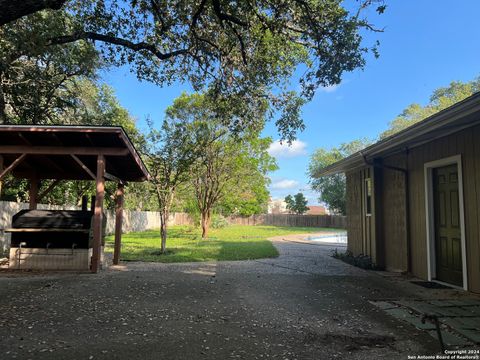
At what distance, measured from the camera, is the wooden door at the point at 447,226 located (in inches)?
264

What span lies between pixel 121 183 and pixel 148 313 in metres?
6.16

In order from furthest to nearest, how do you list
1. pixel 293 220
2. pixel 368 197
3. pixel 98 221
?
pixel 293 220 < pixel 368 197 < pixel 98 221

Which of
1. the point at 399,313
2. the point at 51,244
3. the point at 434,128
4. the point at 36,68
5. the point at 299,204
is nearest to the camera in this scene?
the point at 399,313

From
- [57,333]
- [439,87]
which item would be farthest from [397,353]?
[439,87]

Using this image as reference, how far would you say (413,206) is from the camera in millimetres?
8133

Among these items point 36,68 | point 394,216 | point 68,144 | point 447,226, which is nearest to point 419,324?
point 447,226

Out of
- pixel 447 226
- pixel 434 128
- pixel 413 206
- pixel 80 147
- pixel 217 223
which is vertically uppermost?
pixel 80 147

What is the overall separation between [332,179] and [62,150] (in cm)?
3658

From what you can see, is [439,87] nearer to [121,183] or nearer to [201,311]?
[121,183]

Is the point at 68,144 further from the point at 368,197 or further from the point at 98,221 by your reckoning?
the point at 368,197

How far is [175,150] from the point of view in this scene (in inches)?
518

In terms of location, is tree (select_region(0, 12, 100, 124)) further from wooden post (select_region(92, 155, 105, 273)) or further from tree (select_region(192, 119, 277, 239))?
tree (select_region(192, 119, 277, 239))

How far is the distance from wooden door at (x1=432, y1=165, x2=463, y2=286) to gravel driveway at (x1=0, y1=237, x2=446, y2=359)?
1.00m

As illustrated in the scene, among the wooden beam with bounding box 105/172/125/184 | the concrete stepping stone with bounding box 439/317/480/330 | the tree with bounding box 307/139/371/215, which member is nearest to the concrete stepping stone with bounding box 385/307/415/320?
the concrete stepping stone with bounding box 439/317/480/330
